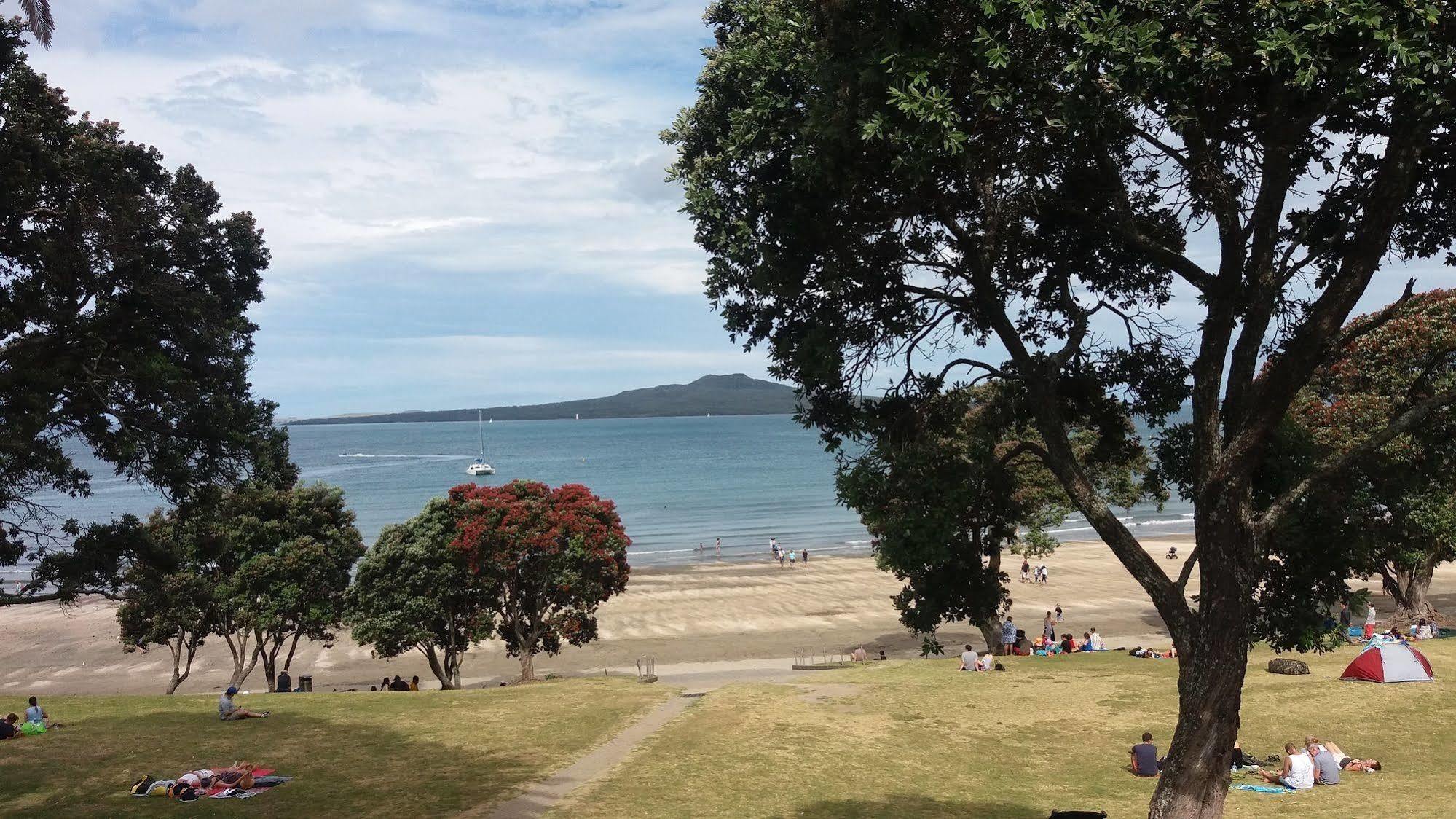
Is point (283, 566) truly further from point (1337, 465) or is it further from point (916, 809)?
point (1337, 465)

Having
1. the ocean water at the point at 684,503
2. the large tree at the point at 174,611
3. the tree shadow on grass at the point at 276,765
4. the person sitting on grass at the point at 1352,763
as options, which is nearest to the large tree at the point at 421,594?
the large tree at the point at 174,611

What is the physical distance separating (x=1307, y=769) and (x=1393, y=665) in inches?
355

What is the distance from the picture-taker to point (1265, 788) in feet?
56.6

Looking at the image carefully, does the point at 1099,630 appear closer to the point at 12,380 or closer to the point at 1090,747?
the point at 1090,747

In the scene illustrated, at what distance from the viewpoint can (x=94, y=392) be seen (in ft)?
42.8

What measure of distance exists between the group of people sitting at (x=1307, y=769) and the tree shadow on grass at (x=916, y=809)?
4.83m

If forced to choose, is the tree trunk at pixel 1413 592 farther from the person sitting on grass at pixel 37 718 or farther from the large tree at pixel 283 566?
the person sitting on grass at pixel 37 718

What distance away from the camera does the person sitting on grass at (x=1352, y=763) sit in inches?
714

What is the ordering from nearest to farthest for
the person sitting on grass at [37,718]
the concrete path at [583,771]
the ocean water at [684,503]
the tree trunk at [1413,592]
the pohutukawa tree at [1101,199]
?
the pohutukawa tree at [1101,199] → the concrete path at [583,771] → the person sitting on grass at [37,718] → the tree trunk at [1413,592] → the ocean water at [684,503]

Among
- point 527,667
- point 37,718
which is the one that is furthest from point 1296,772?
point 527,667

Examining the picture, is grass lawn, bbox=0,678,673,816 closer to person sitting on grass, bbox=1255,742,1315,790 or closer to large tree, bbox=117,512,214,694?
large tree, bbox=117,512,214,694

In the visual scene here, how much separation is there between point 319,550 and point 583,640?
1047cm

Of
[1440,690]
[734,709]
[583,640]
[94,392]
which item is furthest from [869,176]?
[583,640]

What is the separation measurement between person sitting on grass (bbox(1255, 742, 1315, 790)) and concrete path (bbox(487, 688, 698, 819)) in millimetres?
12276
